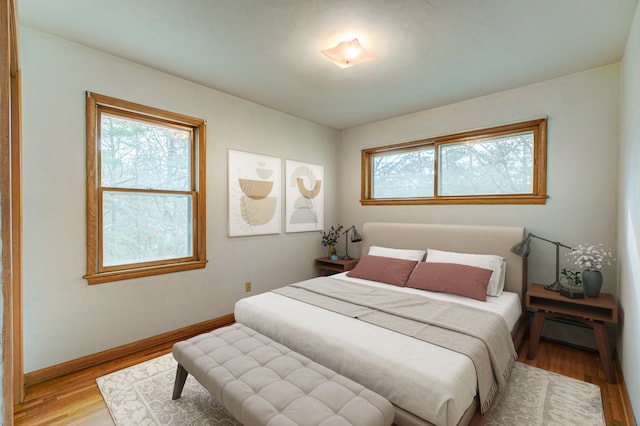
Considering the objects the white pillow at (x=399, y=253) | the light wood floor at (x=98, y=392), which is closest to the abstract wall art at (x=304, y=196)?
the white pillow at (x=399, y=253)

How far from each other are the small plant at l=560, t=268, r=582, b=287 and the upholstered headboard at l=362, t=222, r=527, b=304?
327mm

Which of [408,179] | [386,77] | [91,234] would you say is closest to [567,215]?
[408,179]

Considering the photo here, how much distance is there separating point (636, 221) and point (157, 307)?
381 cm

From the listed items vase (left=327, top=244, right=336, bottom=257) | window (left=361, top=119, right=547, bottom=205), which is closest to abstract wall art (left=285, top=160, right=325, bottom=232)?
vase (left=327, top=244, right=336, bottom=257)

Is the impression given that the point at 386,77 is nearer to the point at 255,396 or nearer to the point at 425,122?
the point at 425,122

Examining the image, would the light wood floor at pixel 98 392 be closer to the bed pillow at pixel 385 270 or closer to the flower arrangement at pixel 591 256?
the flower arrangement at pixel 591 256

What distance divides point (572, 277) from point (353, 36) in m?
2.95

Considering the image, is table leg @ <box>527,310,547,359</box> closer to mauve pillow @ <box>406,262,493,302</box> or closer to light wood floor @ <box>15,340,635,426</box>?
light wood floor @ <box>15,340,635,426</box>

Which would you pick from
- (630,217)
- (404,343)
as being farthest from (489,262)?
(404,343)

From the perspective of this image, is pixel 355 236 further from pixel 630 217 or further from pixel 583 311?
pixel 630 217

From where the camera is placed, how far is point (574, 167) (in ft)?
9.48

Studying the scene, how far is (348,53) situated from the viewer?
236 cm

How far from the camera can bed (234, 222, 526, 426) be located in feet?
4.90

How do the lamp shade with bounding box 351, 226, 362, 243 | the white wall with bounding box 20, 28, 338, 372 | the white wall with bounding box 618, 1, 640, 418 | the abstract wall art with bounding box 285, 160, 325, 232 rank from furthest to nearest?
1. the lamp shade with bounding box 351, 226, 362, 243
2. the abstract wall art with bounding box 285, 160, 325, 232
3. the white wall with bounding box 20, 28, 338, 372
4. the white wall with bounding box 618, 1, 640, 418
